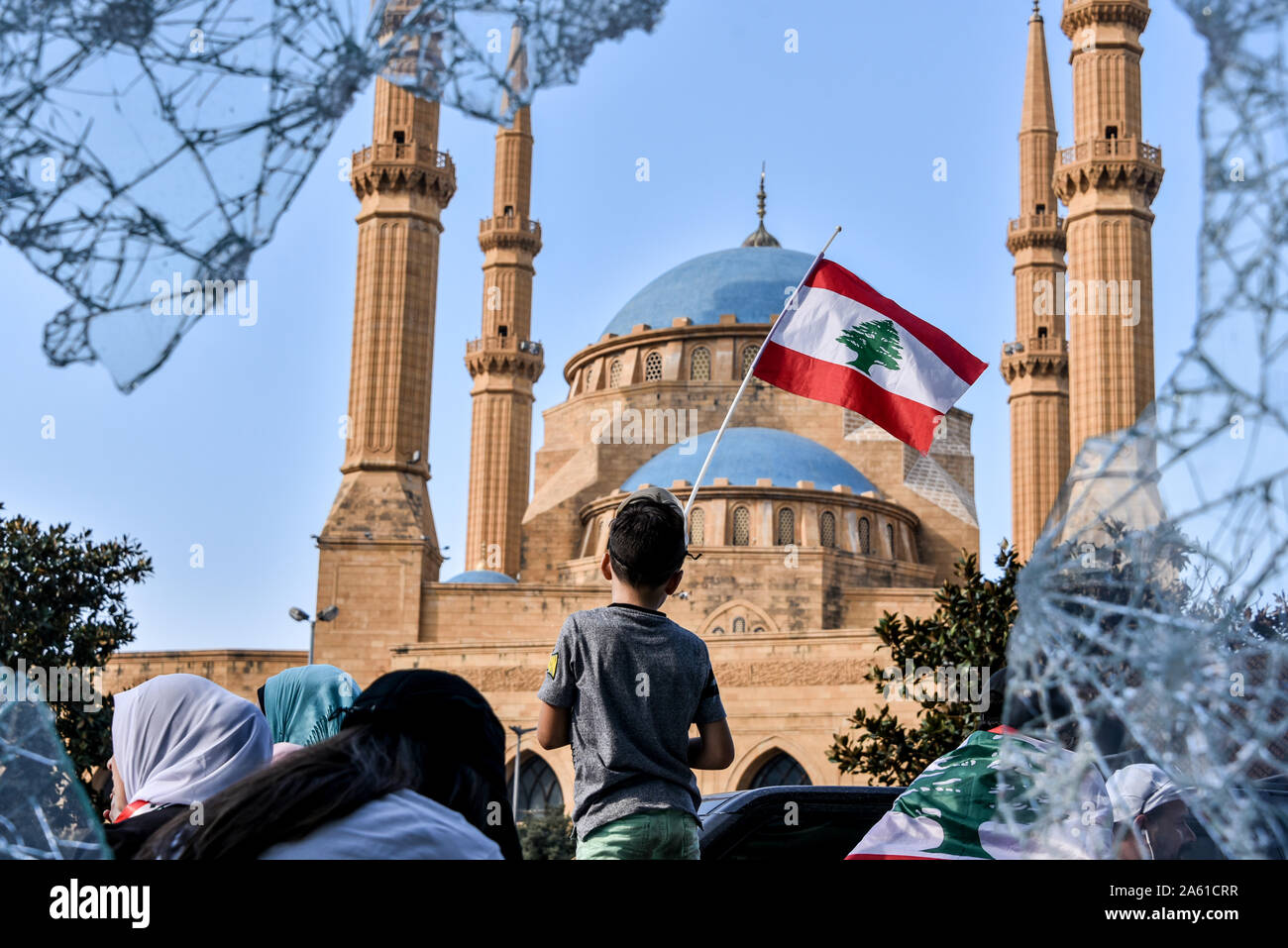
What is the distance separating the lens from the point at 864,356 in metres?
7.30

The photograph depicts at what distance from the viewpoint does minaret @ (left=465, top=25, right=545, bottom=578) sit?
39.6 metres

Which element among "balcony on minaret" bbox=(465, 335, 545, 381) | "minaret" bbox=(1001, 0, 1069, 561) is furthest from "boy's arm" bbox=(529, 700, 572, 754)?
"balcony on minaret" bbox=(465, 335, 545, 381)

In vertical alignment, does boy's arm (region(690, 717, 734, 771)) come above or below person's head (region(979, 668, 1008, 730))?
below

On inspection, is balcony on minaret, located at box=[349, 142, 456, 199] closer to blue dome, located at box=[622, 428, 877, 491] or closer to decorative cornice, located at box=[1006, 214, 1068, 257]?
blue dome, located at box=[622, 428, 877, 491]

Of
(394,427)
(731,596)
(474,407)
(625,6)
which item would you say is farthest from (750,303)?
(625,6)

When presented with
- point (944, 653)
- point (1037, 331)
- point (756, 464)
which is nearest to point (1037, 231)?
point (1037, 331)

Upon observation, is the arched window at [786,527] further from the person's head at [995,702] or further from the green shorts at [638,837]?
the green shorts at [638,837]

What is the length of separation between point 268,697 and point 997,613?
13.3 m

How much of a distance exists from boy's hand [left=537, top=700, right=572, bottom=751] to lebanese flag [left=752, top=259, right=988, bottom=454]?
396cm

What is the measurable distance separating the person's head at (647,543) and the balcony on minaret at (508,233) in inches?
1516

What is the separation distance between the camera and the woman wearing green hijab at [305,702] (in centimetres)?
408

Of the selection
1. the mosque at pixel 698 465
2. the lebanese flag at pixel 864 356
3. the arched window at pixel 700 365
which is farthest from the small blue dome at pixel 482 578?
the lebanese flag at pixel 864 356
